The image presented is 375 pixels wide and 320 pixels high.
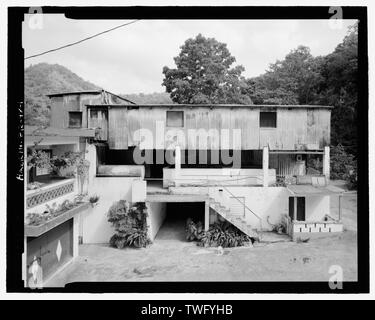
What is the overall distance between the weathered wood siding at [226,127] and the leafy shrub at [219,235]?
151 inches

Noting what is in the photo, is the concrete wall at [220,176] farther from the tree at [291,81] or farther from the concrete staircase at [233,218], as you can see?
the tree at [291,81]

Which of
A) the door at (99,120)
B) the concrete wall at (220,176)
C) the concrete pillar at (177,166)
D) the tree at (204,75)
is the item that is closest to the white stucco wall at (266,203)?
the concrete wall at (220,176)

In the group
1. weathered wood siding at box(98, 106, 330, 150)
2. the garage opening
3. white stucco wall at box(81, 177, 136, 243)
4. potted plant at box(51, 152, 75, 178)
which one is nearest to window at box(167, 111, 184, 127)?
weathered wood siding at box(98, 106, 330, 150)

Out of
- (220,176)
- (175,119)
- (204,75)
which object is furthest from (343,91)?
(175,119)

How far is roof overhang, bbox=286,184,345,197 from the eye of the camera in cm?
1175

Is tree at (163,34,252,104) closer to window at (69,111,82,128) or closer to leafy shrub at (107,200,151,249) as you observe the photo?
window at (69,111,82,128)

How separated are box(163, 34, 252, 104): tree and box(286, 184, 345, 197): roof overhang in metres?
13.0

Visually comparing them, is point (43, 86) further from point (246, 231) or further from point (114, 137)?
point (246, 231)

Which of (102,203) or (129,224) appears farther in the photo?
(102,203)

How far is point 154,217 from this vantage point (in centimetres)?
1262

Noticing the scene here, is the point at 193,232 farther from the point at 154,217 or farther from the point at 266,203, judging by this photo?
the point at 266,203

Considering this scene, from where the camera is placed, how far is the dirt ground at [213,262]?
28.6 ft

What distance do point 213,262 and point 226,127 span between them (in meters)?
6.51

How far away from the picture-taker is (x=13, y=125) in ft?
17.2
